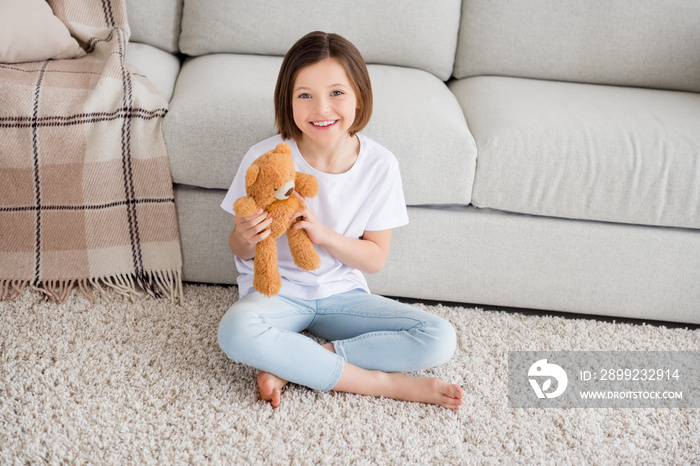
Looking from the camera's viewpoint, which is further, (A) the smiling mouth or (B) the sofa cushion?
(B) the sofa cushion

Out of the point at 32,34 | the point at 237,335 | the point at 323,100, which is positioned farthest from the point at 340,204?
the point at 32,34

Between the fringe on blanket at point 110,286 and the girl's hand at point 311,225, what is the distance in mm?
449

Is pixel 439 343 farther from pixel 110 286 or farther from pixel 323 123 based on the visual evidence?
pixel 110 286

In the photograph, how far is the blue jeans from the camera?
1052mm

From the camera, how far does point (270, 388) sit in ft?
3.45

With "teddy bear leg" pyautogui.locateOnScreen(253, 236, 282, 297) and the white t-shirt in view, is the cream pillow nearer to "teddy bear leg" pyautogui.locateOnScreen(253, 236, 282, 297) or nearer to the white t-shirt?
the white t-shirt

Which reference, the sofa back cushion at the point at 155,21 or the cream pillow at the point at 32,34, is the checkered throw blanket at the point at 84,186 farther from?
the sofa back cushion at the point at 155,21

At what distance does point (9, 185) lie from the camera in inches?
50.4

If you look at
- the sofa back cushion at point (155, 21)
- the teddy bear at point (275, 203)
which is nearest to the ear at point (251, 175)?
the teddy bear at point (275, 203)

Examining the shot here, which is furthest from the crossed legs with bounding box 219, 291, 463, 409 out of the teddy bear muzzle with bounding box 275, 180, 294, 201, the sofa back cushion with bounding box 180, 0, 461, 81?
the sofa back cushion with bounding box 180, 0, 461, 81

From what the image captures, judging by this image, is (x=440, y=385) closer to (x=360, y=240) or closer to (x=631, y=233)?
(x=360, y=240)

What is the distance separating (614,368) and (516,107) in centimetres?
65

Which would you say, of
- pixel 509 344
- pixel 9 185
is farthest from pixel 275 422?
pixel 9 185

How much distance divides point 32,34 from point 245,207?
0.89 meters
